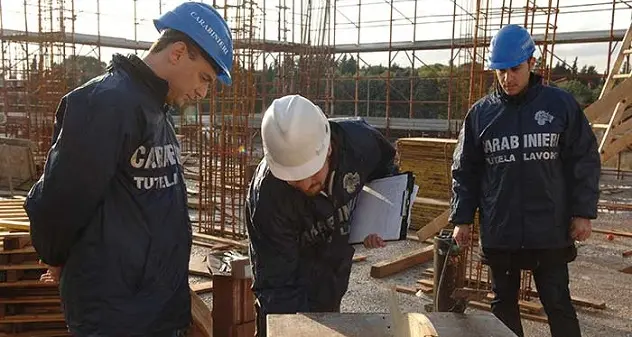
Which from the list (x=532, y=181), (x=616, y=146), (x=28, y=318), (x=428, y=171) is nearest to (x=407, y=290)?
(x=616, y=146)

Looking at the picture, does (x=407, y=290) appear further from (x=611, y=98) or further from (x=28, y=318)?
(x=28, y=318)

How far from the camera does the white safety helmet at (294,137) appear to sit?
2.08 meters

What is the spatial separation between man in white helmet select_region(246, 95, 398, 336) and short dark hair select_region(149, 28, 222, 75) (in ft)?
1.19

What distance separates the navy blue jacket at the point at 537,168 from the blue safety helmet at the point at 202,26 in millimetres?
1948

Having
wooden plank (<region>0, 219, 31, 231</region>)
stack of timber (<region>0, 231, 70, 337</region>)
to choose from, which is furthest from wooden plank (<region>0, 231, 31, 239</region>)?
wooden plank (<region>0, 219, 31, 231</region>)

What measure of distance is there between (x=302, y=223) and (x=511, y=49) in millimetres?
1804

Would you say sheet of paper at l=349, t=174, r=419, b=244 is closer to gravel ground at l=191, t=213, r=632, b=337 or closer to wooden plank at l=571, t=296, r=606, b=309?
gravel ground at l=191, t=213, r=632, b=337

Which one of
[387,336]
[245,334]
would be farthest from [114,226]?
[245,334]

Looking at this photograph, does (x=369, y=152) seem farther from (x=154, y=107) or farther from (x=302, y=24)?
(x=302, y=24)

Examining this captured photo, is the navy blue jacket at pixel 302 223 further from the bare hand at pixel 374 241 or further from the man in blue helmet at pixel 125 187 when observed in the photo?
the man in blue helmet at pixel 125 187

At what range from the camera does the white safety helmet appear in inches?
82.0

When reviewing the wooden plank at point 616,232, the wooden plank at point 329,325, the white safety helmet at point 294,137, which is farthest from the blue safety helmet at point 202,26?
the wooden plank at point 616,232

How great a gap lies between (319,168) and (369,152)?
1.64 feet

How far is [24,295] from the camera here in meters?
4.07
